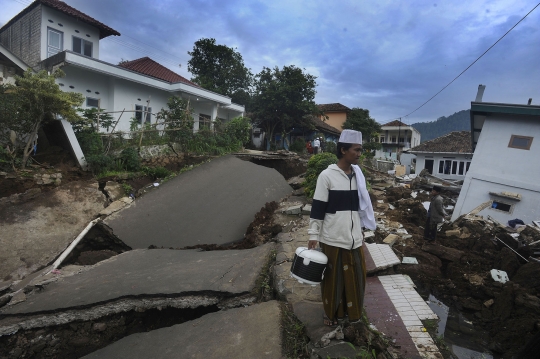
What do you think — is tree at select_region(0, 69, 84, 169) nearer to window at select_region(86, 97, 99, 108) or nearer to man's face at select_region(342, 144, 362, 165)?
window at select_region(86, 97, 99, 108)

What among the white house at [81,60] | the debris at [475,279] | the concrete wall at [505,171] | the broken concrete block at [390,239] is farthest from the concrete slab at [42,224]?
the concrete wall at [505,171]

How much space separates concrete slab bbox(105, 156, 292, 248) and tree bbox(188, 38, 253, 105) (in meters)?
15.3

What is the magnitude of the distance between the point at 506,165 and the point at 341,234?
35.1 ft

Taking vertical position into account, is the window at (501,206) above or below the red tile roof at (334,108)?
below

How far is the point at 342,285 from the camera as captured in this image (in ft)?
8.23

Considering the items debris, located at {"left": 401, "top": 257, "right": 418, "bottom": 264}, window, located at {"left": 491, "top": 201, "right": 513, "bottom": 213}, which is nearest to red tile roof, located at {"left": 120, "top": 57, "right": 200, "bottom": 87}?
debris, located at {"left": 401, "top": 257, "right": 418, "bottom": 264}

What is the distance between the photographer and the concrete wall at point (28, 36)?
12312mm

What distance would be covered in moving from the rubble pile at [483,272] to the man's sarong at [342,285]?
2.36m

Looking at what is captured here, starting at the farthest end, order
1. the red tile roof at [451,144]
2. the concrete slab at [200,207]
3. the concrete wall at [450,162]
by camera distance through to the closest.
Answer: the red tile roof at [451,144] < the concrete wall at [450,162] < the concrete slab at [200,207]

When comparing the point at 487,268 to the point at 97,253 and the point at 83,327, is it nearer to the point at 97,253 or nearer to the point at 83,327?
the point at 83,327

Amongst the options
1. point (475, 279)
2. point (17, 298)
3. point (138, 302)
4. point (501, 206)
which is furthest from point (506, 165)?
point (17, 298)

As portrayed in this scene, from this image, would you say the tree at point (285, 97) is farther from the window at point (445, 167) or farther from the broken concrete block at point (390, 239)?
the broken concrete block at point (390, 239)

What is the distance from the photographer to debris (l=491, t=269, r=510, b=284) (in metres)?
5.38

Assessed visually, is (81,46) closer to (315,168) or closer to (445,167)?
(315,168)
